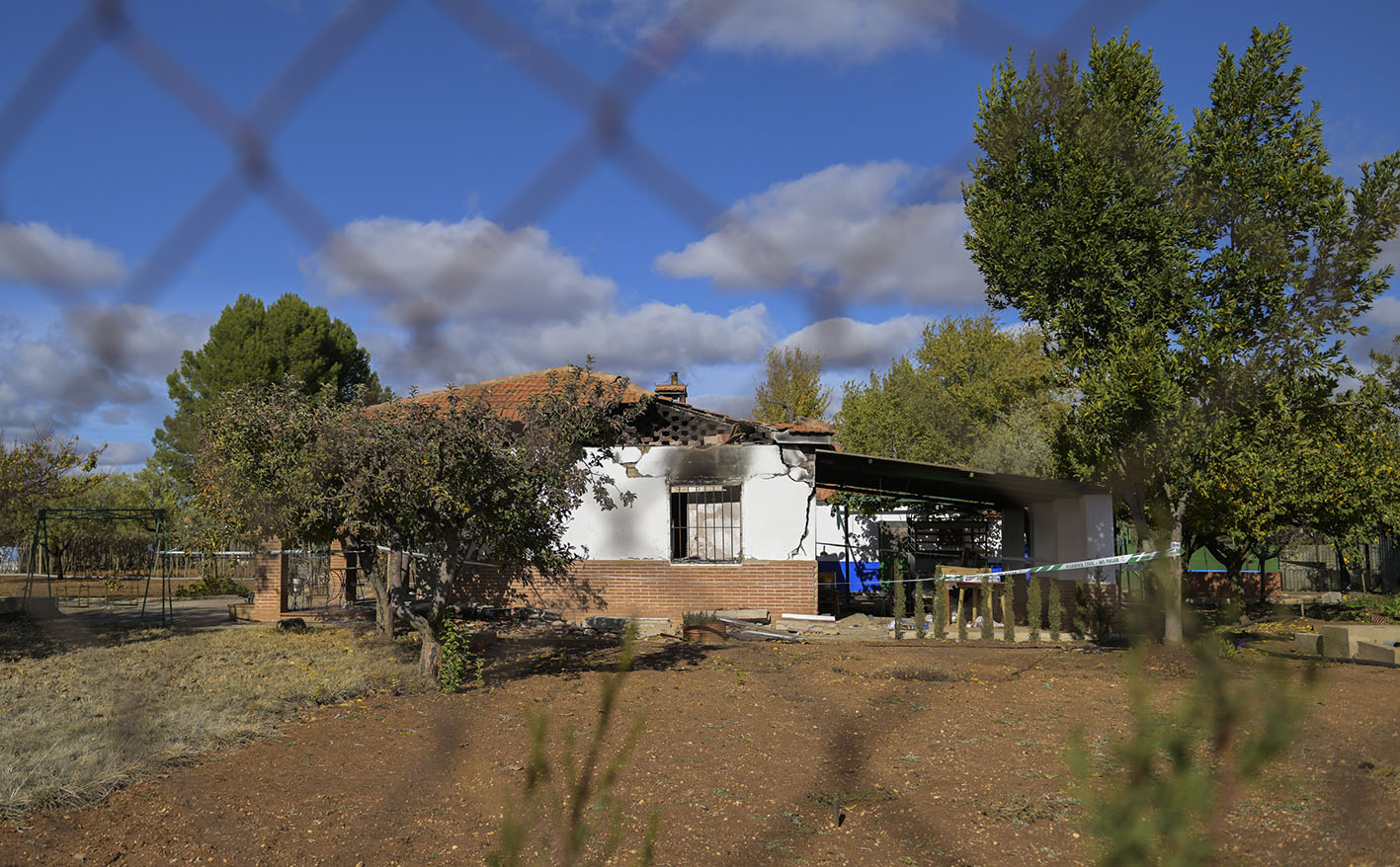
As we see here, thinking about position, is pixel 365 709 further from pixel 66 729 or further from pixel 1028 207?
pixel 1028 207

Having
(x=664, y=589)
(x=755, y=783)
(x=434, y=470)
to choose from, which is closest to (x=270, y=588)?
(x=664, y=589)

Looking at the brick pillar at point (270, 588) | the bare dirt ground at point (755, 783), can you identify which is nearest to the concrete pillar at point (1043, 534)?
the bare dirt ground at point (755, 783)

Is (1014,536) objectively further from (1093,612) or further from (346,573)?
(346,573)

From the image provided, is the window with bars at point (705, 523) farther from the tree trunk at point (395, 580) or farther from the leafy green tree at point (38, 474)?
the leafy green tree at point (38, 474)

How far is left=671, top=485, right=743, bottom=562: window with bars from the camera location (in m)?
13.8

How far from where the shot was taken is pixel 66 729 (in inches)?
251

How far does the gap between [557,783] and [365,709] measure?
123 inches

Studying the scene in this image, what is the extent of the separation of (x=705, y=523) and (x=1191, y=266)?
743 cm

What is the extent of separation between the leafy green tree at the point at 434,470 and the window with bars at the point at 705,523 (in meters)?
4.63

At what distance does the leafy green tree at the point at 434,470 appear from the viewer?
7789 mm

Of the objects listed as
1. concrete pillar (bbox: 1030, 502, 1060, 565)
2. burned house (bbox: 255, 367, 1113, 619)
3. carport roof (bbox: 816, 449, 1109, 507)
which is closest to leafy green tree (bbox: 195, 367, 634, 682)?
→ burned house (bbox: 255, 367, 1113, 619)

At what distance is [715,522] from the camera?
13812mm

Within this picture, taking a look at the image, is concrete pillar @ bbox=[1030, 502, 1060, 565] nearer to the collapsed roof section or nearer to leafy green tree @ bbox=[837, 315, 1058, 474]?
the collapsed roof section

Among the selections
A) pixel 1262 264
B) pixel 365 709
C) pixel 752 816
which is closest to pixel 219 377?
pixel 365 709
